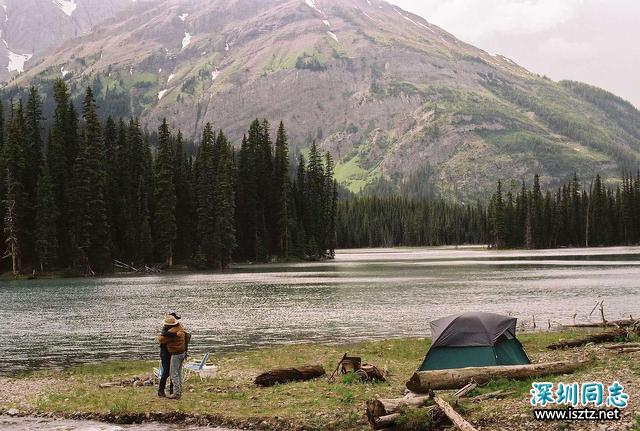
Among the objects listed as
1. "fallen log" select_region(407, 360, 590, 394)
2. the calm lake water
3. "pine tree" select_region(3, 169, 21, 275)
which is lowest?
the calm lake water

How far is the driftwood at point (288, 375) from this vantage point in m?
25.4

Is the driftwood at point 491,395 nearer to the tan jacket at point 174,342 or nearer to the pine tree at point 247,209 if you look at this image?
the tan jacket at point 174,342

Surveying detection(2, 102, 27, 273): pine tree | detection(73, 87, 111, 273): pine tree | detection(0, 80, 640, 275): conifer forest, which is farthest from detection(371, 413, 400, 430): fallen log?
detection(73, 87, 111, 273): pine tree

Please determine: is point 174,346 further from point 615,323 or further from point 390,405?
point 615,323

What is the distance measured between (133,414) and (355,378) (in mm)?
8302

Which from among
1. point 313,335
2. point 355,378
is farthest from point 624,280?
point 355,378

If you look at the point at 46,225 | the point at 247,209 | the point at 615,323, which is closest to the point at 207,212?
the point at 247,209

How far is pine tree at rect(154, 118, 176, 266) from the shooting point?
122750 mm

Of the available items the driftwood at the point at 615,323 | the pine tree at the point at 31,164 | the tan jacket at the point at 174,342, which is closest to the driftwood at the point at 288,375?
the tan jacket at the point at 174,342

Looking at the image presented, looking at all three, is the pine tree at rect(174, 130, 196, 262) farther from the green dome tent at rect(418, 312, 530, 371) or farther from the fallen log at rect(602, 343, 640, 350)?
the fallen log at rect(602, 343, 640, 350)

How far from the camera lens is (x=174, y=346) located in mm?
23172

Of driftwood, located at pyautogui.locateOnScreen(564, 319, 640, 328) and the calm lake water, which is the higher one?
driftwood, located at pyautogui.locateOnScreen(564, 319, 640, 328)

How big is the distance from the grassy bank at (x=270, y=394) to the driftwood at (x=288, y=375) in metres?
0.56

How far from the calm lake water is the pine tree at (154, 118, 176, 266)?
30.6 meters
